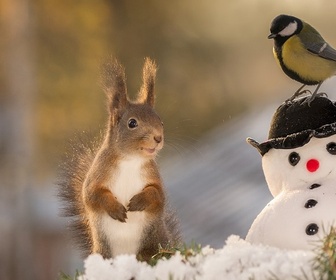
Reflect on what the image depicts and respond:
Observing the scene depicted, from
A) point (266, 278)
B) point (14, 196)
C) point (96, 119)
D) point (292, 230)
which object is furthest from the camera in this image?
point (96, 119)

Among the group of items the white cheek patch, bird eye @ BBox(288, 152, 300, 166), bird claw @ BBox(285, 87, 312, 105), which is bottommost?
bird eye @ BBox(288, 152, 300, 166)

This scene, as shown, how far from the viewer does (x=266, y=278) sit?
147 centimetres

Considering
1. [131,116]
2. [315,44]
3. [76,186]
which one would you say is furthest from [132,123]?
[315,44]

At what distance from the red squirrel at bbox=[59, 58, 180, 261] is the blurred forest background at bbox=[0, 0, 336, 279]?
4.38m

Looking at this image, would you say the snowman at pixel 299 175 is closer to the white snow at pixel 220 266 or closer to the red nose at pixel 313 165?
the red nose at pixel 313 165

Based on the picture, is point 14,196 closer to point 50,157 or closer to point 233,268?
point 50,157

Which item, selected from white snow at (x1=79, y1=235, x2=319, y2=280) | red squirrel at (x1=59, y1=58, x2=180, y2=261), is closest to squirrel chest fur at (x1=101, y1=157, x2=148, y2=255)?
red squirrel at (x1=59, y1=58, x2=180, y2=261)

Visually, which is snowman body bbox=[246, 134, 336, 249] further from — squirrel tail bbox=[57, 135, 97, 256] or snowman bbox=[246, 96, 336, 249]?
squirrel tail bbox=[57, 135, 97, 256]

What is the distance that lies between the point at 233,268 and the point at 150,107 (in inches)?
21.6

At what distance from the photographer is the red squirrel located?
1916 millimetres

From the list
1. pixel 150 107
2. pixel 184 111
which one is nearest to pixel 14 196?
pixel 184 111

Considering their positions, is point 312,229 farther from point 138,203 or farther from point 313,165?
point 138,203

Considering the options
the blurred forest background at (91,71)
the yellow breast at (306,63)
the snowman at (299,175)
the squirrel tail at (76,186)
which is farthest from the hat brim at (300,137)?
the blurred forest background at (91,71)

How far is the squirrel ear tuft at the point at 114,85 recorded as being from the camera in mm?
1944
